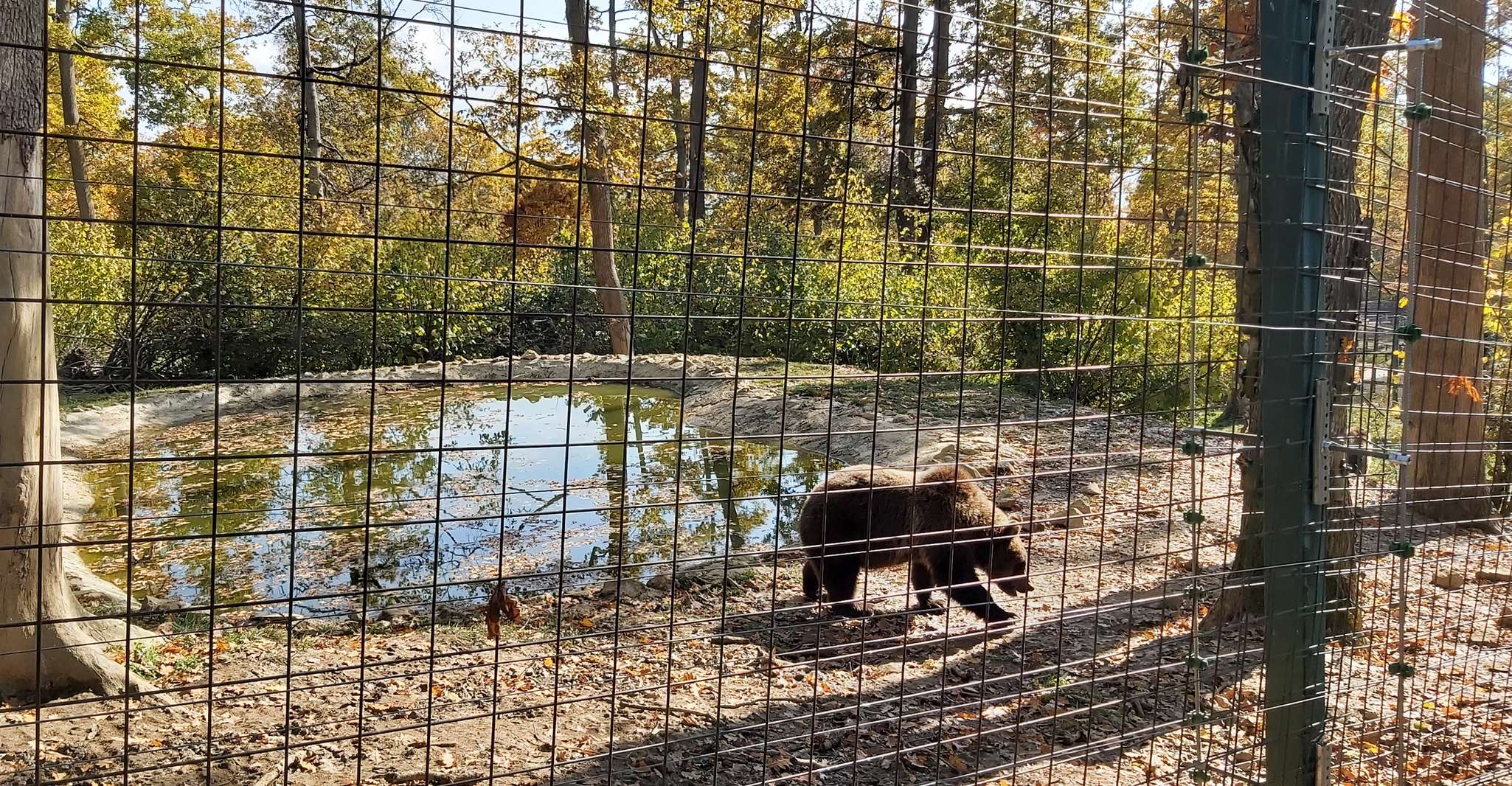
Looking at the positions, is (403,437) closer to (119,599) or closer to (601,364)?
(601,364)

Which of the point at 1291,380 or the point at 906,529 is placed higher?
the point at 1291,380

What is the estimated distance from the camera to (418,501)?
4574mm

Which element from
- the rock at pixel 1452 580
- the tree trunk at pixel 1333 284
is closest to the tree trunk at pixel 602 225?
the tree trunk at pixel 1333 284

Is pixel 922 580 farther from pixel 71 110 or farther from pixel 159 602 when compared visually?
pixel 71 110

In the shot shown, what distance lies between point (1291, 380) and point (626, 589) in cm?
471

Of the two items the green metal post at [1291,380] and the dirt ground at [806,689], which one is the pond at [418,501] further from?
the green metal post at [1291,380]

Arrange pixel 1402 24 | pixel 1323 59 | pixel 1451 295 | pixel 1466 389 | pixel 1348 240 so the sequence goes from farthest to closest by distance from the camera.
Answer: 1. pixel 1451 295
2. pixel 1466 389
3. pixel 1402 24
4. pixel 1348 240
5. pixel 1323 59

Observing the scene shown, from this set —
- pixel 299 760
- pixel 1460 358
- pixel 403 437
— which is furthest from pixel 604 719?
pixel 403 437

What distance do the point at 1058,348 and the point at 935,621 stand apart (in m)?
10.7

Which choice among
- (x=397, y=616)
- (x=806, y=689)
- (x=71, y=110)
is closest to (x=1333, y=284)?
(x=806, y=689)

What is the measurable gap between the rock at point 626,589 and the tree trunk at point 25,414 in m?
2.96

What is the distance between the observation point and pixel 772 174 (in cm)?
2241

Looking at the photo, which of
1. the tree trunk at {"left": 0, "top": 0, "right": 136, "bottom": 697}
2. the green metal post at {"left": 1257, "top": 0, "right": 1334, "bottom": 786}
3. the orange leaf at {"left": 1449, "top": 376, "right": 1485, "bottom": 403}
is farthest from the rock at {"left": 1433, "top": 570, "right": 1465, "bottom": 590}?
the tree trunk at {"left": 0, "top": 0, "right": 136, "bottom": 697}

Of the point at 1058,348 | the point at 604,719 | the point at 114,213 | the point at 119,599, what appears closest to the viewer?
the point at 604,719
